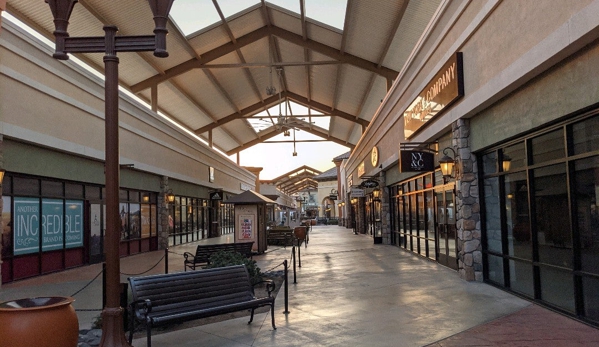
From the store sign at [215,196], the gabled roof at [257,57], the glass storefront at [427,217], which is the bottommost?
the glass storefront at [427,217]

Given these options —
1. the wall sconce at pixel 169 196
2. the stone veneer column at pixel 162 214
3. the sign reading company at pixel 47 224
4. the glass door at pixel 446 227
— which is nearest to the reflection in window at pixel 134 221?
the stone veneer column at pixel 162 214

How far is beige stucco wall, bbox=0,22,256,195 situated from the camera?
12.1 m

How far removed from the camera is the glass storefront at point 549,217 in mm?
6438

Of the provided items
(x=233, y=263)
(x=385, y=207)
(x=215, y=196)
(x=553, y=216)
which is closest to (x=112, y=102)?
(x=233, y=263)

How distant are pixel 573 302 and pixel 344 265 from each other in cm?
790

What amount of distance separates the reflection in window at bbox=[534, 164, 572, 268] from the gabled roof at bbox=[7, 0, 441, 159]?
31.3 feet

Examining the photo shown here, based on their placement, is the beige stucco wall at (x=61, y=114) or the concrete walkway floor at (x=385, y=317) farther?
the beige stucco wall at (x=61, y=114)

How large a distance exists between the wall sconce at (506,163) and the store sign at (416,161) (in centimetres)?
374

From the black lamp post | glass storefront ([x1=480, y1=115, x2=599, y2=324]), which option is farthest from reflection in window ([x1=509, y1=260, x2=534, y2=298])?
the black lamp post

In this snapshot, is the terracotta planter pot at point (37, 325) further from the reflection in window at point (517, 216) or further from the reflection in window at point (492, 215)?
the reflection in window at point (492, 215)

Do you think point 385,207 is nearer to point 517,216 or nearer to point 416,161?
point 416,161

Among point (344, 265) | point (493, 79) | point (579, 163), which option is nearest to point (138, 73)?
point (344, 265)

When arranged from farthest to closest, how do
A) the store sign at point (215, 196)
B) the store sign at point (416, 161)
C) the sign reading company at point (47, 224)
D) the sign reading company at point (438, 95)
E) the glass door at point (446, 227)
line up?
the store sign at point (215, 196), the sign reading company at point (47, 224), the store sign at point (416, 161), the glass door at point (446, 227), the sign reading company at point (438, 95)

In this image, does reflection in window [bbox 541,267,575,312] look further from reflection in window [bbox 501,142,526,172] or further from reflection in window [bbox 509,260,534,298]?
reflection in window [bbox 501,142,526,172]
